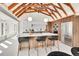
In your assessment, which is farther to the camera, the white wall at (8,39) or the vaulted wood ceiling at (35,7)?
the vaulted wood ceiling at (35,7)

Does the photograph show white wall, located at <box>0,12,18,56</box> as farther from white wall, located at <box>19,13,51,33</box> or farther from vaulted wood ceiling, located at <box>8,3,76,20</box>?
white wall, located at <box>19,13,51,33</box>

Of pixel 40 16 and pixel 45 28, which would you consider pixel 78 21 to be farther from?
pixel 45 28

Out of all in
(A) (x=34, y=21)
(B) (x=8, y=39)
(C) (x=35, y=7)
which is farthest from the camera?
(B) (x=8, y=39)

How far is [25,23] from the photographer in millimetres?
12938

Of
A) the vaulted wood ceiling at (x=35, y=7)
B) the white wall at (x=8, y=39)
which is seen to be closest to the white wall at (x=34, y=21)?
the vaulted wood ceiling at (x=35, y=7)

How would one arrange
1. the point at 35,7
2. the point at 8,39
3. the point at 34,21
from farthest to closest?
the point at 8,39 → the point at 34,21 → the point at 35,7

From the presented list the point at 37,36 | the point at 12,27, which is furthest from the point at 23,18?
the point at 12,27

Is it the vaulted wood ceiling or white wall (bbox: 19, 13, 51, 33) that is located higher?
the vaulted wood ceiling

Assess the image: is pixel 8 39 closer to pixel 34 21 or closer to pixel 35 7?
pixel 34 21

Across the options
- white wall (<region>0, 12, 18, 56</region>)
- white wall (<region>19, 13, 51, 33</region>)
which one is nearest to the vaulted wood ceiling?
white wall (<region>19, 13, 51, 33</region>)

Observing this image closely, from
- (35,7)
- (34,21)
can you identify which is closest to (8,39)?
(34,21)

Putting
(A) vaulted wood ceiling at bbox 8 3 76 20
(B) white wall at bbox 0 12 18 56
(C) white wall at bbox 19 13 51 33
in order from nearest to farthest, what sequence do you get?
(B) white wall at bbox 0 12 18 56, (A) vaulted wood ceiling at bbox 8 3 76 20, (C) white wall at bbox 19 13 51 33

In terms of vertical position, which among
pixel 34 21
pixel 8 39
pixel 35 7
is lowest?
pixel 8 39

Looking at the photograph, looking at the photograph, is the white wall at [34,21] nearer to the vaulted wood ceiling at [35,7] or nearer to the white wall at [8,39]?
the vaulted wood ceiling at [35,7]
